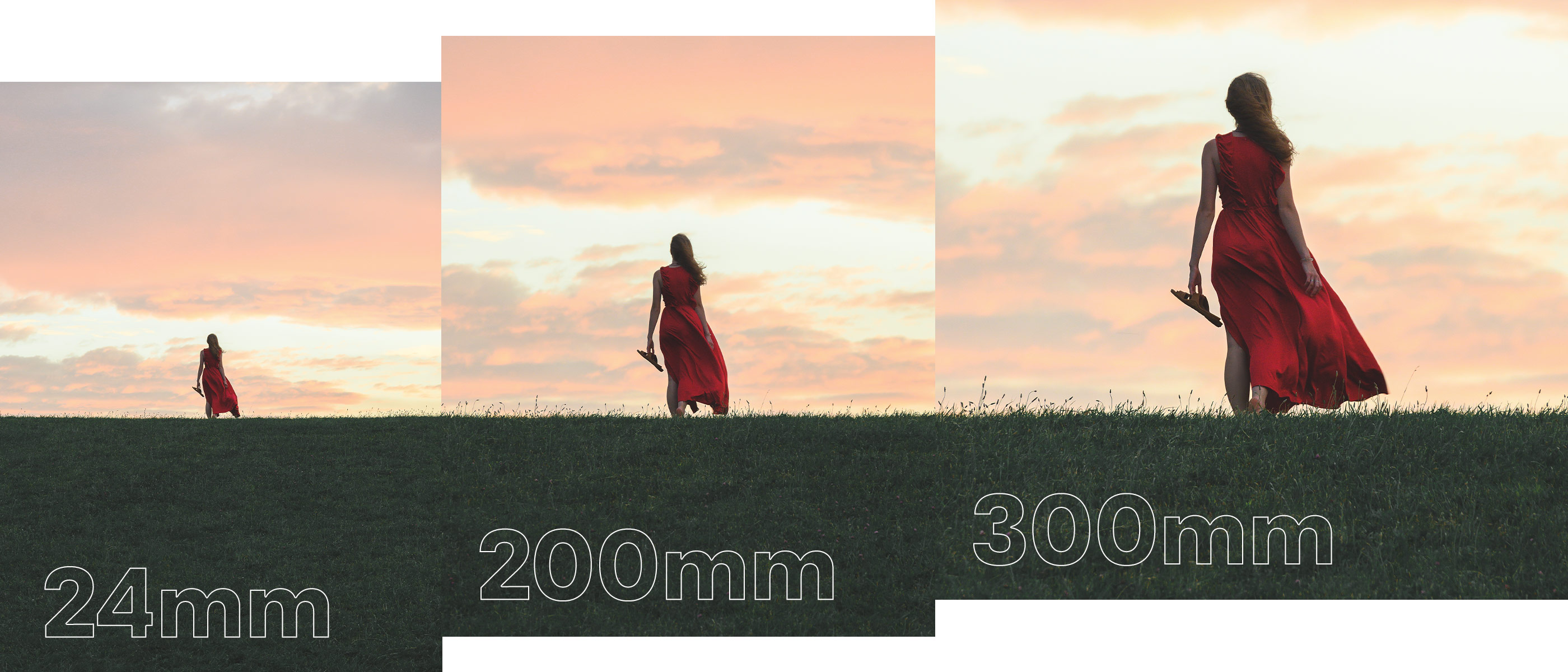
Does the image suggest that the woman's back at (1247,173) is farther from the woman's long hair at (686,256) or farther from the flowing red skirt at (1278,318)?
the woman's long hair at (686,256)

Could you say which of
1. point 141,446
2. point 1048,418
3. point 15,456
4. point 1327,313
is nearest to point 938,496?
point 1048,418

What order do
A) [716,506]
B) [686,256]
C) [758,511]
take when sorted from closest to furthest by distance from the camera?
[758,511], [716,506], [686,256]

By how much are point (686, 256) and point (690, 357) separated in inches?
62.1

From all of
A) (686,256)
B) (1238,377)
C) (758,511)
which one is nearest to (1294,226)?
(1238,377)

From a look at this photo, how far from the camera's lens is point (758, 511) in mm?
10195

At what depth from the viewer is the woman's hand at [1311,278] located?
11.3 meters

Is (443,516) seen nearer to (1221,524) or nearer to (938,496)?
(938,496)

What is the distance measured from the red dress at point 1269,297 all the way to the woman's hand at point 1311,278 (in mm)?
50

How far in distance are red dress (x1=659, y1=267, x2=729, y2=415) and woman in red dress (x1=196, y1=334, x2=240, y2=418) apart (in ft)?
42.1

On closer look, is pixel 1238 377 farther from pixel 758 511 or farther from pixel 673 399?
pixel 673 399

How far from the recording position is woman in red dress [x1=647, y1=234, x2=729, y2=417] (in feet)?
53.9

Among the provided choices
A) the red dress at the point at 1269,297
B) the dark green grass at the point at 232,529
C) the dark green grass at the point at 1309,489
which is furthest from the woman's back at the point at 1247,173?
the dark green grass at the point at 232,529

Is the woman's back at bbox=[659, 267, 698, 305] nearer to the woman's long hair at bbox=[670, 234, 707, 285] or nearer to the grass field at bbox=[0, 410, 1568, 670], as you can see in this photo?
the woman's long hair at bbox=[670, 234, 707, 285]

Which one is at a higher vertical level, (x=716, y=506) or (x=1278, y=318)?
(x=1278, y=318)
